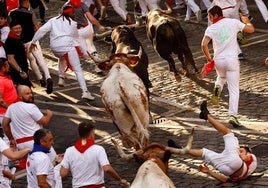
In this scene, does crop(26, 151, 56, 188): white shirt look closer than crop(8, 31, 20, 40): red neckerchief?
Yes

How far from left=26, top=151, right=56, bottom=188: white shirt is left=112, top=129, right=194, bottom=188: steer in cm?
117

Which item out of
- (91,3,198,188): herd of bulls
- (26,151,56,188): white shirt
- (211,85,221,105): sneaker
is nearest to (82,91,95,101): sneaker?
(91,3,198,188): herd of bulls

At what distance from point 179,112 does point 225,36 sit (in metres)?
2.14

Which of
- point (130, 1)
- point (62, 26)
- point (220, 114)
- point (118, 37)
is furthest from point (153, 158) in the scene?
point (130, 1)

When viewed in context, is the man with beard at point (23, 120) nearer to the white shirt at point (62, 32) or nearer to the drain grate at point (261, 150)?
the drain grate at point (261, 150)

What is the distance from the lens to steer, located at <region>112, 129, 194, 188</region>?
8.64 m

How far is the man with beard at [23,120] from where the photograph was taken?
11.9 m

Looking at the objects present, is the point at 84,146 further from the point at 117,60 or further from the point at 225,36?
the point at 225,36

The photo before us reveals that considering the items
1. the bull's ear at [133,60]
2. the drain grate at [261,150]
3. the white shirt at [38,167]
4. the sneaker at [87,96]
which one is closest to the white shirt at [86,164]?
the white shirt at [38,167]

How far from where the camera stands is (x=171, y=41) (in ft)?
59.3

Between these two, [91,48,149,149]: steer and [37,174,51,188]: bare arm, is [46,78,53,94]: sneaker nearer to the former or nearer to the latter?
[91,48,149,149]: steer

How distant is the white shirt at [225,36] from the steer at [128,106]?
1996mm

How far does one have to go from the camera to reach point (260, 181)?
11688 mm

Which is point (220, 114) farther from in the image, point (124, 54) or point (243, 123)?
point (124, 54)
